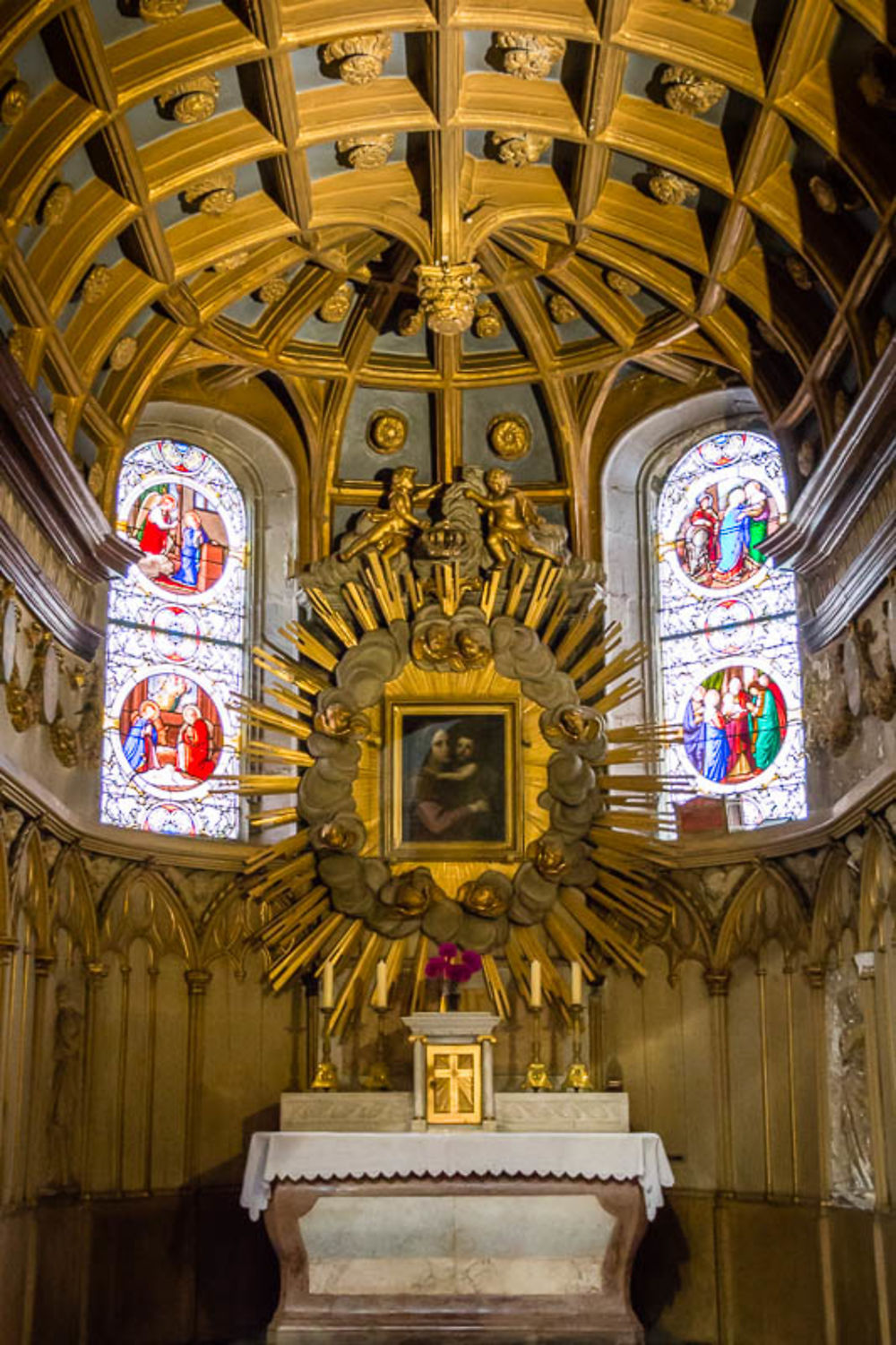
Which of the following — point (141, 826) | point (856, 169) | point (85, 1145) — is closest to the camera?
point (856, 169)

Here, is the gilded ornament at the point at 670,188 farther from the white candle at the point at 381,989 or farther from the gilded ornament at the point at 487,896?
the white candle at the point at 381,989

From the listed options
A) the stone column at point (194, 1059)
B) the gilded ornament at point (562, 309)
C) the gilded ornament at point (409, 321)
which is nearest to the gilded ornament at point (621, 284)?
the gilded ornament at point (562, 309)

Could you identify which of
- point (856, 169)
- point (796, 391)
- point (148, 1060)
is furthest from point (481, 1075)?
point (856, 169)

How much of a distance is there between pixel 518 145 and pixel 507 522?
361cm

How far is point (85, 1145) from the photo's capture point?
13836mm

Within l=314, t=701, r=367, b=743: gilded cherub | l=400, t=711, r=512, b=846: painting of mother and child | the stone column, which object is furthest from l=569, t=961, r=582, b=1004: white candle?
the stone column

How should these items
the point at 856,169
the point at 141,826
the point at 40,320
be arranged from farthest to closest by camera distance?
the point at 141,826
the point at 40,320
the point at 856,169

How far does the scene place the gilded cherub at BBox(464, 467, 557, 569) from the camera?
52.1ft

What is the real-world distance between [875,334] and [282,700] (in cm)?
580

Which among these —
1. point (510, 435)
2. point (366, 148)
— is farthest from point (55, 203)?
point (510, 435)

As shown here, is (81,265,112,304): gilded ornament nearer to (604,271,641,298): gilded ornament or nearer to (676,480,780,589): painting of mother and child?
(604,271,641,298): gilded ornament

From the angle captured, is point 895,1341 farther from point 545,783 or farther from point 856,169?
point 856,169

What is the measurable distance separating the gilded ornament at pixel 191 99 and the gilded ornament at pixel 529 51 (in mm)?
1899

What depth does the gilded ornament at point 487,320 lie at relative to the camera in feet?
51.6
